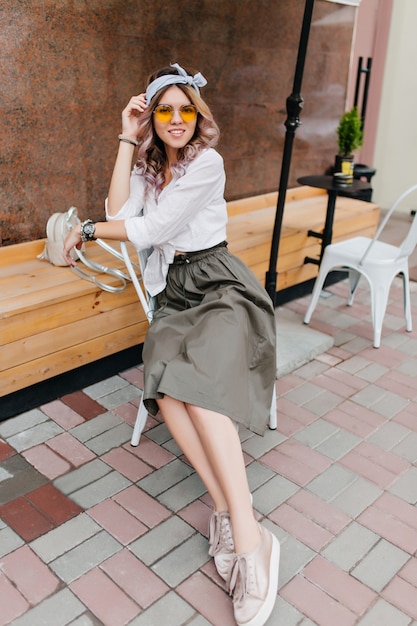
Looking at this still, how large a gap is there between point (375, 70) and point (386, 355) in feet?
13.0

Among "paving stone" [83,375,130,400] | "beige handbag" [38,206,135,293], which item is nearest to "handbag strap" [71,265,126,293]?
"beige handbag" [38,206,135,293]

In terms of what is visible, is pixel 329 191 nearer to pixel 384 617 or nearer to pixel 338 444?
pixel 338 444

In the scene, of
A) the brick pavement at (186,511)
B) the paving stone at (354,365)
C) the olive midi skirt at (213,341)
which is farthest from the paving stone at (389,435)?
the olive midi skirt at (213,341)

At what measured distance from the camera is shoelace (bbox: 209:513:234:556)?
6.35 feet

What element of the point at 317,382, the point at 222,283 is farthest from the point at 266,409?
the point at 317,382

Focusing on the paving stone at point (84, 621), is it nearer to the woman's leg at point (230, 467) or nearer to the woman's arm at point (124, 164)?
the woman's leg at point (230, 467)

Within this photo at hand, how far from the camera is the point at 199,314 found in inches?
86.5

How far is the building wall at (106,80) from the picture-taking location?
292cm

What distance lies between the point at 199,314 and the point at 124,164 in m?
0.70

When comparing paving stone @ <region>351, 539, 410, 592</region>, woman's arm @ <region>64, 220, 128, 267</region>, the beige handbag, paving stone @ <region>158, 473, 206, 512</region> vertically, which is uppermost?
woman's arm @ <region>64, 220, 128, 267</region>

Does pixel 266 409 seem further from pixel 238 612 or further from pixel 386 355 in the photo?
pixel 386 355

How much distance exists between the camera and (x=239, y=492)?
6.23 feet

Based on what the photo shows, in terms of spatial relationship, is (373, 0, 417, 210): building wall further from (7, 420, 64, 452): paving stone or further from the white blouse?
(7, 420, 64, 452): paving stone

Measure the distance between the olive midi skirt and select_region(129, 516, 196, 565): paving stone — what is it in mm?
419
